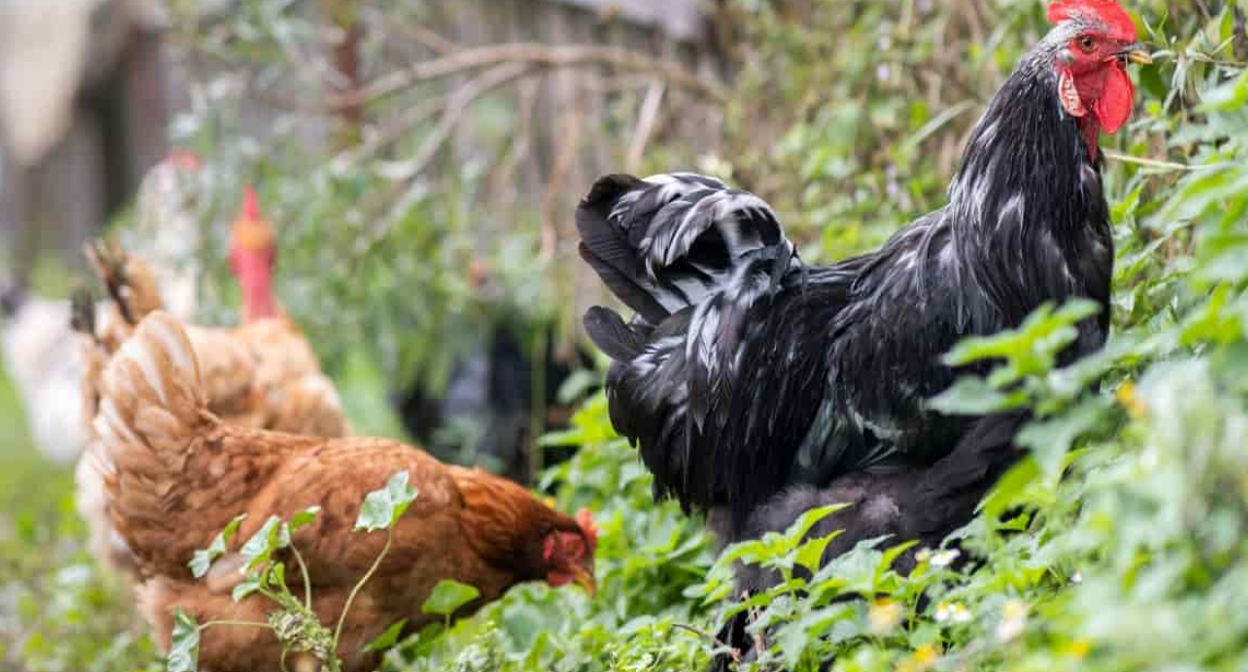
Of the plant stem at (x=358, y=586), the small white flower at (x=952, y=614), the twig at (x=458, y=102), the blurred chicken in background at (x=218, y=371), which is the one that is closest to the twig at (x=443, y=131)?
the twig at (x=458, y=102)

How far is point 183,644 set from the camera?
3.21 meters

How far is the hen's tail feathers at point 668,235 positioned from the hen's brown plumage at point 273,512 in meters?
0.83

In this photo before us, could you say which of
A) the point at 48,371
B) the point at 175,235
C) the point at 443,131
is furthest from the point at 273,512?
the point at 48,371

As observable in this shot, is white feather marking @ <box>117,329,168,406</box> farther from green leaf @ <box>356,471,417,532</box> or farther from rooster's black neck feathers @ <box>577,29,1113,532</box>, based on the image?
rooster's black neck feathers @ <box>577,29,1113,532</box>

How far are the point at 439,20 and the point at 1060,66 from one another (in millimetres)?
5838

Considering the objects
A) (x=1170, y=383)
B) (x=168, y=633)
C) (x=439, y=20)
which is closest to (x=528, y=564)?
(x=168, y=633)

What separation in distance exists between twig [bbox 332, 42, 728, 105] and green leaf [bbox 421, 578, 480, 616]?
11.5 feet

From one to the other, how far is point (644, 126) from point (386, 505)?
11.3 ft

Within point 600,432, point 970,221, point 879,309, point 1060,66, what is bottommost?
point 600,432

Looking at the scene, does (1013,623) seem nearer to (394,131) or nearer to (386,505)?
(386,505)

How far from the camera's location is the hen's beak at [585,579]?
3.99 m

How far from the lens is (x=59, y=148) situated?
15211mm

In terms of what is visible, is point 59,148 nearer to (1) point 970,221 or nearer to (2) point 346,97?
(2) point 346,97

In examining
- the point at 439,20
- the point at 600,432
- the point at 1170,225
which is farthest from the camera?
the point at 439,20
